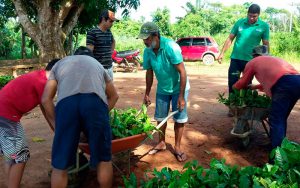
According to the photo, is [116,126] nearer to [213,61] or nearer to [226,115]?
[226,115]

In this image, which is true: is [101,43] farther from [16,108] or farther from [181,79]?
[16,108]

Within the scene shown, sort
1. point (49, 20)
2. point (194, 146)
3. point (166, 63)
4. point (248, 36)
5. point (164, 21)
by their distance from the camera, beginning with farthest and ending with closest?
point (164, 21), point (49, 20), point (248, 36), point (194, 146), point (166, 63)

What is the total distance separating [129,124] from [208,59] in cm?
1530

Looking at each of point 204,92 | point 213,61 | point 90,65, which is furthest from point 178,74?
point 213,61

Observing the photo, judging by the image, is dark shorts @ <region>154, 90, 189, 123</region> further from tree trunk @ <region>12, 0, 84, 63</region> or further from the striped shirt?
tree trunk @ <region>12, 0, 84, 63</region>

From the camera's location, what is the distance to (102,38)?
5.66 m

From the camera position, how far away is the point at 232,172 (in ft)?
7.73

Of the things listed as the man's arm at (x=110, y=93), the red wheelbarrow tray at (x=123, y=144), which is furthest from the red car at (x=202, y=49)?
the man's arm at (x=110, y=93)

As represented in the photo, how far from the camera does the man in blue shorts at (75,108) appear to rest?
113 inches

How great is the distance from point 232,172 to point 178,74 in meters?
2.29

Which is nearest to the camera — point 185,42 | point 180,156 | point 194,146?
point 180,156

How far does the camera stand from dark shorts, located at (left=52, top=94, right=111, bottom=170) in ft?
9.43

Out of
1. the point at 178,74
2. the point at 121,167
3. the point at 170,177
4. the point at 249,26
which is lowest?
the point at 121,167

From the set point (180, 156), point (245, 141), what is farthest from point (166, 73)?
point (245, 141)
